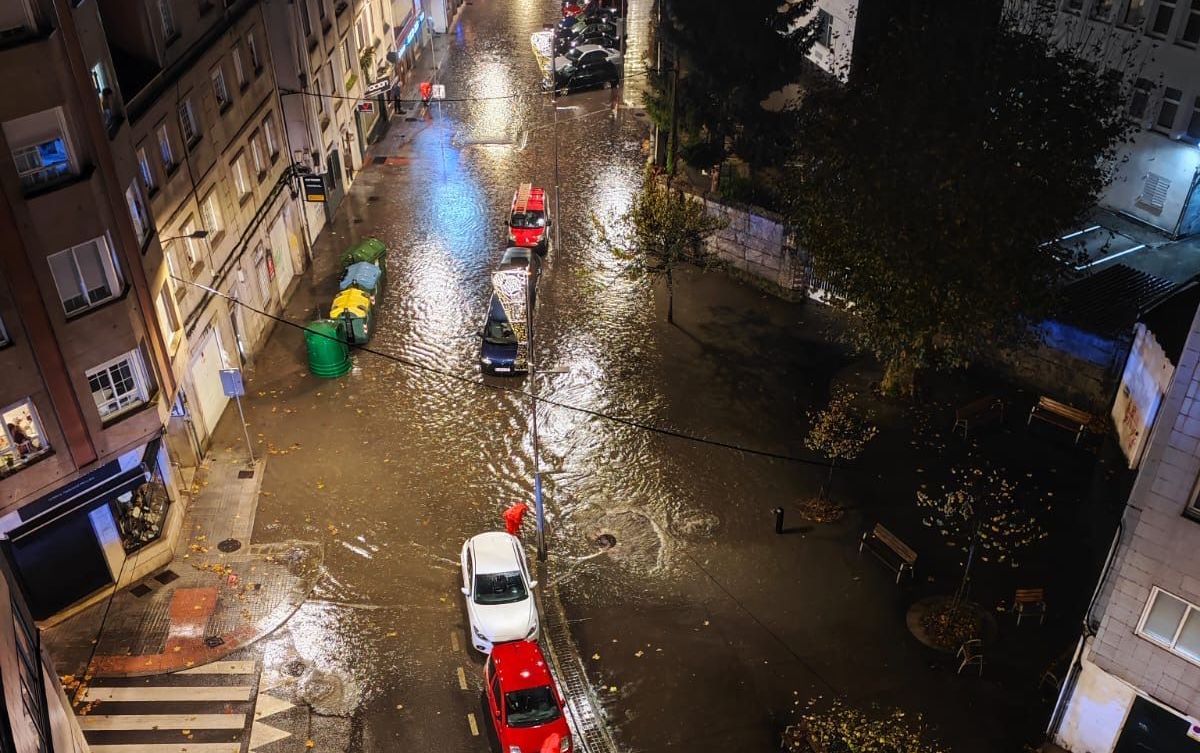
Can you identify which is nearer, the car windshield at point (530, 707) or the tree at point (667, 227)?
the car windshield at point (530, 707)

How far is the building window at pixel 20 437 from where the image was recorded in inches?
817

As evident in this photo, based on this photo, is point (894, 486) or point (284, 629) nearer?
point (284, 629)

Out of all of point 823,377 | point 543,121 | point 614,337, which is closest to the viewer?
point 823,377

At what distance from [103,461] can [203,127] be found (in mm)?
13563

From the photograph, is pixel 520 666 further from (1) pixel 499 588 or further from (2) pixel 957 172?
(2) pixel 957 172

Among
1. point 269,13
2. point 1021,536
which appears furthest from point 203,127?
point 1021,536

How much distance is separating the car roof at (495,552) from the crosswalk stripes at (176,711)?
6249 mm

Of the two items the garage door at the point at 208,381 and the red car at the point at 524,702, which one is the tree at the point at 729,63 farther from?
the red car at the point at 524,702

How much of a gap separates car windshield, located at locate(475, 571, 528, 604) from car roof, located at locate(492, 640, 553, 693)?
5.26 ft

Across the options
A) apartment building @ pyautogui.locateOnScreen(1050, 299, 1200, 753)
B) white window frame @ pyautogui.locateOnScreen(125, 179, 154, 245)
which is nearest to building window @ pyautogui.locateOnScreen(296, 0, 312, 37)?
white window frame @ pyautogui.locateOnScreen(125, 179, 154, 245)

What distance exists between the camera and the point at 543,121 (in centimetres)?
5666

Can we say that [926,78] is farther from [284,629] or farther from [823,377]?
[284,629]

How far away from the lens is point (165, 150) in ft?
94.1

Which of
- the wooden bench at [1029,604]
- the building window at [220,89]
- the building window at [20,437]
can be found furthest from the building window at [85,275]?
the wooden bench at [1029,604]
